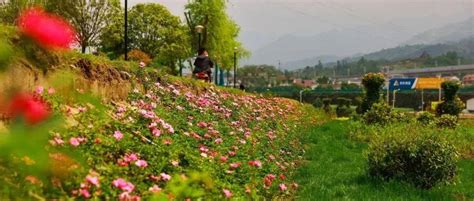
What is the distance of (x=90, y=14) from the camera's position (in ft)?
126

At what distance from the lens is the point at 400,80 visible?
3697cm

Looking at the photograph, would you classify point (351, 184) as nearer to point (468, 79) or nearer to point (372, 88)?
point (372, 88)

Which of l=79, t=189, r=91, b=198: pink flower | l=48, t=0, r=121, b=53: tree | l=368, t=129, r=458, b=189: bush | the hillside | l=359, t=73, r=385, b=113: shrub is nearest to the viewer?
the hillside

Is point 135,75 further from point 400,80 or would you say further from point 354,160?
point 400,80

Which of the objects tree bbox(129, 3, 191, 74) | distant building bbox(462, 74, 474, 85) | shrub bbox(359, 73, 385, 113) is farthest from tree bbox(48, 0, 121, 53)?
distant building bbox(462, 74, 474, 85)

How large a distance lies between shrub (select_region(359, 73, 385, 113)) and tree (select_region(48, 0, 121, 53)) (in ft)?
63.2

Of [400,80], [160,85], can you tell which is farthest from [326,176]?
[400,80]

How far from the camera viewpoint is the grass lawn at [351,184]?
281 inches

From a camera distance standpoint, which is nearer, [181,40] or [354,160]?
[354,160]

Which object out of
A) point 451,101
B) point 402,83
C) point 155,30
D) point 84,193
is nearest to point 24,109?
point 84,193

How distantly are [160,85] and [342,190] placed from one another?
3360mm

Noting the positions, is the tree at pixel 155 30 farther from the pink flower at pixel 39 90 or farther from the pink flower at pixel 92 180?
the pink flower at pixel 92 180

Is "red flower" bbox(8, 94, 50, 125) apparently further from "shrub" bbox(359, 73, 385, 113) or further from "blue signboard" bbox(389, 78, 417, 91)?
"blue signboard" bbox(389, 78, 417, 91)

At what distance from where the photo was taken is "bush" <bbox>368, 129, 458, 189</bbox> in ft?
26.1
